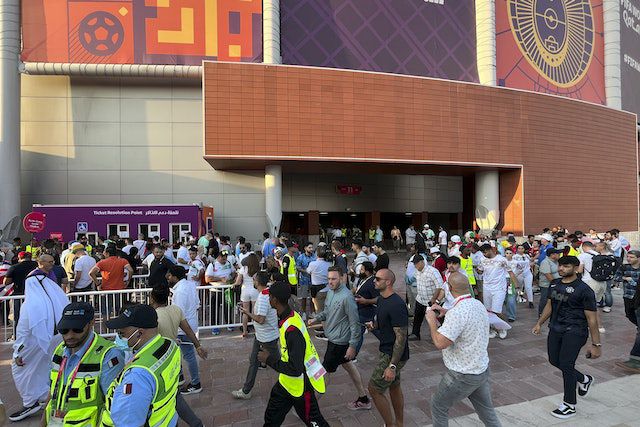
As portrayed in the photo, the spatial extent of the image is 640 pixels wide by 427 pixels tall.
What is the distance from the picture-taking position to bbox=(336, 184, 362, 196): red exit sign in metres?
27.3

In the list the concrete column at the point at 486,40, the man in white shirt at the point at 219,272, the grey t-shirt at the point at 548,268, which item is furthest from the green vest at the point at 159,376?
the concrete column at the point at 486,40

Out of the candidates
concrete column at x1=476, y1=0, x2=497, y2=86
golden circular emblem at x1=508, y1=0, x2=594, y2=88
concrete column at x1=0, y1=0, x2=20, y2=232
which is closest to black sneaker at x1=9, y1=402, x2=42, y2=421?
concrete column at x1=0, y1=0, x2=20, y2=232

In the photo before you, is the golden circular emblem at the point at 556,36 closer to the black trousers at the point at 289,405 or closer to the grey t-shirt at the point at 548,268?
the grey t-shirt at the point at 548,268

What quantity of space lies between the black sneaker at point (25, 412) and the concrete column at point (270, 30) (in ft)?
62.1

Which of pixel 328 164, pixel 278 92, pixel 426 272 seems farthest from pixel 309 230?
pixel 426 272

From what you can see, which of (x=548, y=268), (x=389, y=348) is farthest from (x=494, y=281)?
(x=389, y=348)

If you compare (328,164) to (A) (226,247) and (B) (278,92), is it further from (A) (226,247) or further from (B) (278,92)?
(A) (226,247)

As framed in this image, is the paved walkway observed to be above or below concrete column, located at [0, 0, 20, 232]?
below

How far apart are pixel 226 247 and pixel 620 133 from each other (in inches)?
1232

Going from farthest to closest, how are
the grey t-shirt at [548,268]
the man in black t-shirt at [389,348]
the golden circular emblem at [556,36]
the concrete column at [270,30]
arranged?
the golden circular emblem at [556,36] → the concrete column at [270,30] → the grey t-shirt at [548,268] → the man in black t-shirt at [389,348]

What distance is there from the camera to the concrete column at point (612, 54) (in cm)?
2912

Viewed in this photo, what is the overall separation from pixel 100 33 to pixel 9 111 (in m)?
6.02

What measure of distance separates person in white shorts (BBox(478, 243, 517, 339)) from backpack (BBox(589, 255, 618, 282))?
68.4 inches

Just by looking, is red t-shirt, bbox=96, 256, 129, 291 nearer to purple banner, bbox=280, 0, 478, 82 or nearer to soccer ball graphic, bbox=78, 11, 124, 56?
soccer ball graphic, bbox=78, 11, 124, 56
